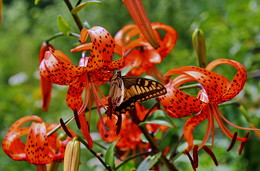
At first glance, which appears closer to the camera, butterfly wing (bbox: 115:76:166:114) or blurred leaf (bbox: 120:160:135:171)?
butterfly wing (bbox: 115:76:166:114)

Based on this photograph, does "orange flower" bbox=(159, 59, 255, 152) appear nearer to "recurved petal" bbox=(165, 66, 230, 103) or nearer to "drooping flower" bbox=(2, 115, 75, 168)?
"recurved petal" bbox=(165, 66, 230, 103)

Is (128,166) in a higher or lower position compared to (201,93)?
lower

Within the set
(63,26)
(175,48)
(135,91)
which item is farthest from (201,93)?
(175,48)

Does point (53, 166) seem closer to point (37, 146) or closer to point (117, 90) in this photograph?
point (37, 146)

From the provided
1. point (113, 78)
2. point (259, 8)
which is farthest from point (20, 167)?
point (113, 78)

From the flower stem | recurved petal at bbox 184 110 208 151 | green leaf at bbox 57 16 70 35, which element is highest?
green leaf at bbox 57 16 70 35

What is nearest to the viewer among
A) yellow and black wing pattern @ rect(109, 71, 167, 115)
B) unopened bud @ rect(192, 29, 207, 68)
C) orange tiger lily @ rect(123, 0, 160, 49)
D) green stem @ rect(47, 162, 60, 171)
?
orange tiger lily @ rect(123, 0, 160, 49)

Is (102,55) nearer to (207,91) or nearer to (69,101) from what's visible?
(69,101)

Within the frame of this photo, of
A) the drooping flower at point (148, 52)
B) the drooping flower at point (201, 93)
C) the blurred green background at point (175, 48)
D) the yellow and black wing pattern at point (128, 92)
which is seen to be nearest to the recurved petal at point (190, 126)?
the drooping flower at point (201, 93)

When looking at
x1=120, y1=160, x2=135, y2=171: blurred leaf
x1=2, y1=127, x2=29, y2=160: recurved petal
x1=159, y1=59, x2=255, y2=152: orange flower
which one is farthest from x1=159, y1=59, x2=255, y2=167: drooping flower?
x1=2, y1=127, x2=29, y2=160: recurved petal
